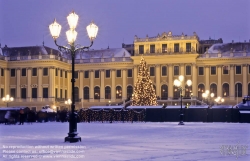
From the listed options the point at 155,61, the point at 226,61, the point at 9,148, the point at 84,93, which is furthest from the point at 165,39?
the point at 9,148

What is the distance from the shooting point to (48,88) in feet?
220

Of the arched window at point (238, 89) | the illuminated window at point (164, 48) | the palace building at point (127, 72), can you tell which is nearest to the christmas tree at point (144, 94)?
the palace building at point (127, 72)

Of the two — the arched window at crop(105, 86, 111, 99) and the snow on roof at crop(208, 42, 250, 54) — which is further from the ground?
the snow on roof at crop(208, 42, 250, 54)

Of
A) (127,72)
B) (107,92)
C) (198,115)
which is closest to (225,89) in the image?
(127,72)

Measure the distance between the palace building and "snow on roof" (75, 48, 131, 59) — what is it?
164 millimetres

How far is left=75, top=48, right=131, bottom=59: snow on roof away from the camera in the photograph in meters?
72.0

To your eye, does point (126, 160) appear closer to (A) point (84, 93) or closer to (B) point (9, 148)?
(B) point (9, 148)

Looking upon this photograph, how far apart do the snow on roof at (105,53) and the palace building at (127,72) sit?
164 mm

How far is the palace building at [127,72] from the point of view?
65.1 metres

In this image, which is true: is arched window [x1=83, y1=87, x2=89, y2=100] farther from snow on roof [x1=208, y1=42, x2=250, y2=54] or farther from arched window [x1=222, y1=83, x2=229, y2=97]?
arched window [x1=222, y1=83, x2=229, y2=97]

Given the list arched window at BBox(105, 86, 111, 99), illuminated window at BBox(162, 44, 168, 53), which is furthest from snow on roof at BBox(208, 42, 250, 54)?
arched window at BBox(105, 86, 111, 99)

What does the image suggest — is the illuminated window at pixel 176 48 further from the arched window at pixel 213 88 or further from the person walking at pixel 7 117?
the person walking at pixel 7 117

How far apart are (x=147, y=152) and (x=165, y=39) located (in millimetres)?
55485

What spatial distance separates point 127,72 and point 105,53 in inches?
219
